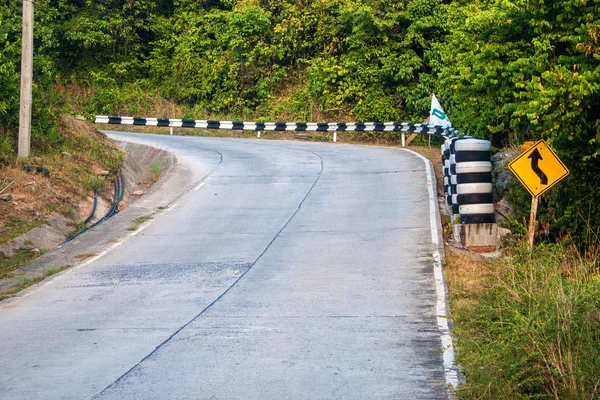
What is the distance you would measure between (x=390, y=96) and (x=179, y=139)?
11067mm

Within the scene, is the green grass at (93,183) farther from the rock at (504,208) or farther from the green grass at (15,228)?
the rock at (504,208)

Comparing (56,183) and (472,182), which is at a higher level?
(472,182)

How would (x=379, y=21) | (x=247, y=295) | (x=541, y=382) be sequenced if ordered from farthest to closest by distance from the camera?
(x=379, y=21) < (x=247, y=295) < (x=541, y=382)

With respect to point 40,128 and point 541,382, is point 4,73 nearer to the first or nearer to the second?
point 40,128

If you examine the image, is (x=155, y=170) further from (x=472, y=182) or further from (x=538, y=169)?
(x=538, y=169)

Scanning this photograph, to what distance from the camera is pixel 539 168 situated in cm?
1395

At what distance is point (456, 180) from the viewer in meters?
15.9

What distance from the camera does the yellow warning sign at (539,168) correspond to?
13859mm

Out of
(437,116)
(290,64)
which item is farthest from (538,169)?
(290,64)

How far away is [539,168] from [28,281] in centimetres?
875

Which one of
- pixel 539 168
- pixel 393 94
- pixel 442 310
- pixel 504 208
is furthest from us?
pixel 393 94

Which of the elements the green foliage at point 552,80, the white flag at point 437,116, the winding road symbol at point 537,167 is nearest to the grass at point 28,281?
the winding road symbol at point 537,167

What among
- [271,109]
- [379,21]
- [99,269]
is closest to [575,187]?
[99,269]

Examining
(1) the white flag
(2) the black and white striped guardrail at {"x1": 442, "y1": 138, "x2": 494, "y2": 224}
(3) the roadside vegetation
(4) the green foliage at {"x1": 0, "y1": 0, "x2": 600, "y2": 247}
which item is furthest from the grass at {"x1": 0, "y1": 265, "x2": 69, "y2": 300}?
(1) the white flag
